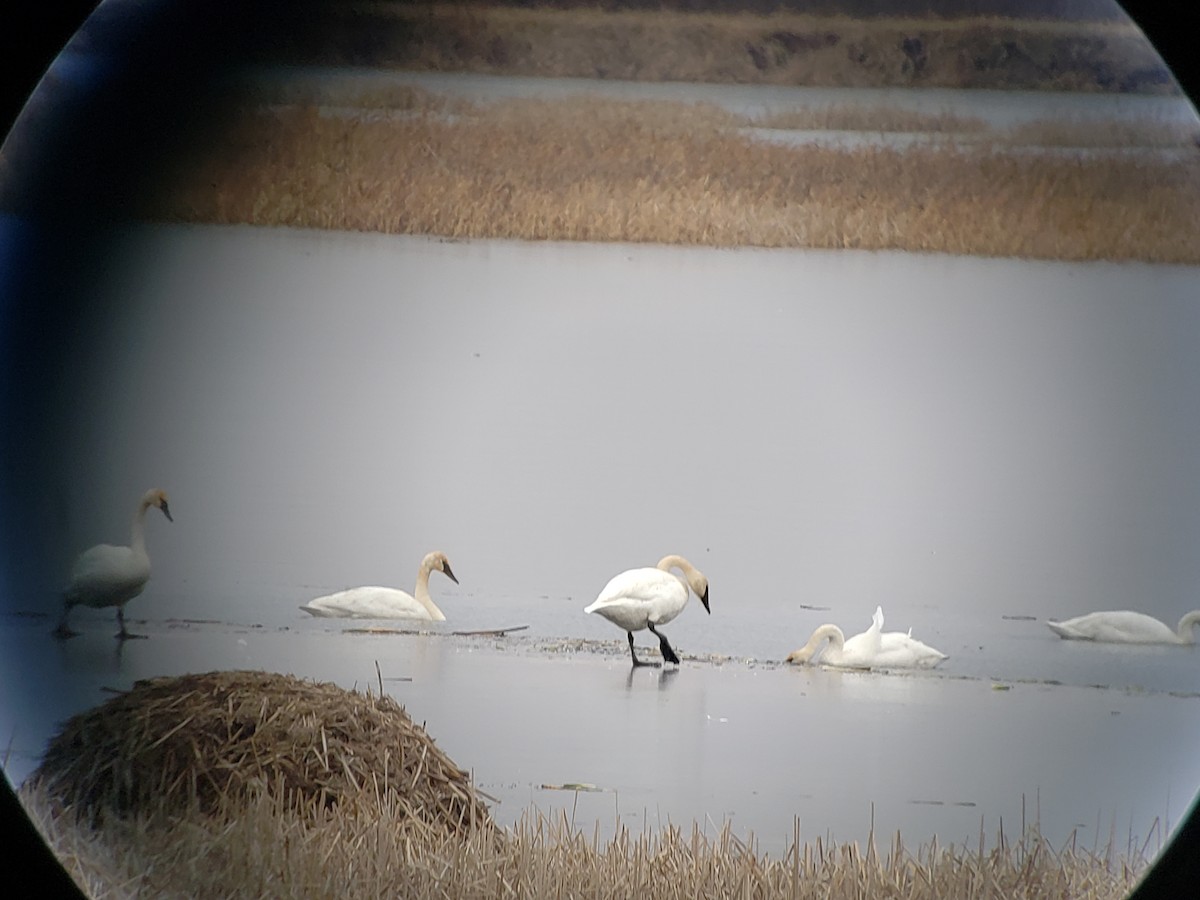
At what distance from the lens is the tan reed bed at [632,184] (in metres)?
3.98

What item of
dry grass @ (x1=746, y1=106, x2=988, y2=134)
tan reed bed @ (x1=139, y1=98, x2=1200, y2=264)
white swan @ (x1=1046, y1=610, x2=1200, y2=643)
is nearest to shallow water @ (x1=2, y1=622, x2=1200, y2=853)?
white swan @ (x1=1046, y1=610, x2=1200, y2=643)

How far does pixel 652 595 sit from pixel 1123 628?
1.09 m

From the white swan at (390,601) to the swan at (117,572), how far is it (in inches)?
15.0

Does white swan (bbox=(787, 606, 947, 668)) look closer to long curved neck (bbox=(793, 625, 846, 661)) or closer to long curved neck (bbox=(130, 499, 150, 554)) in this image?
long curved neck (bbox=(793, 625, 846, 661))

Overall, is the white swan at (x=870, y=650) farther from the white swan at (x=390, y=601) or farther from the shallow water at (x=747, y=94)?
the shallow water at (x=747, y=94)

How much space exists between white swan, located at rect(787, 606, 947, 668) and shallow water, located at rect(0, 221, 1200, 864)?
36 mm

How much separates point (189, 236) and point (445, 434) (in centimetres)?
73

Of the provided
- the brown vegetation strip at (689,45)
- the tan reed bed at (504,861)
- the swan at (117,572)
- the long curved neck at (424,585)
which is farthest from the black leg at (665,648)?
the brown vegetation strip at (689,45)

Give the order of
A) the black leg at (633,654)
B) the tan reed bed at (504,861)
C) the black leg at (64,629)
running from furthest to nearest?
the black leg at (64,629) → the black leg at (633,654) → the tan reed bed at (504,861)

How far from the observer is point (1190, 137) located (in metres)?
4.21

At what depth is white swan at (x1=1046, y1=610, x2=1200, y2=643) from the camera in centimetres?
404

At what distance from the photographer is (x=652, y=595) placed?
13.1 ft

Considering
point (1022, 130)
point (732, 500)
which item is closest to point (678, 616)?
point (732, 500)

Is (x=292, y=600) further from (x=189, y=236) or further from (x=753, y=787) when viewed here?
(x=753, y=787)
